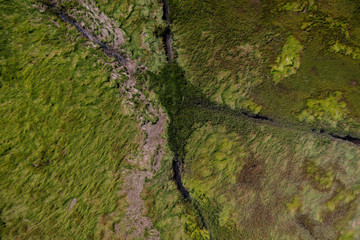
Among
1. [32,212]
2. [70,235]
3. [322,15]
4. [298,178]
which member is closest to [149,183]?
[70,235]

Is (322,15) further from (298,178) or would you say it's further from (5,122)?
(5,122)

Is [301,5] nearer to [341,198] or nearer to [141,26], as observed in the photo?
[141,26]

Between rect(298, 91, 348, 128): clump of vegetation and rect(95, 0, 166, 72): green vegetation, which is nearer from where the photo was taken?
rect(95, 0, 166, 72): green vegetation

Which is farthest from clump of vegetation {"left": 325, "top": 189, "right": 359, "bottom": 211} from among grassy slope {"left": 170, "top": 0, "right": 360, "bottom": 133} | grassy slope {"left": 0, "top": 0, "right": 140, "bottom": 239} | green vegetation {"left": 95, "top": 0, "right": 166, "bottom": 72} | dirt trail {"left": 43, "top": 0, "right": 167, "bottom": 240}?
green vegetation {"left": 95, "top": 0, "right": 166, "bottom": 72}

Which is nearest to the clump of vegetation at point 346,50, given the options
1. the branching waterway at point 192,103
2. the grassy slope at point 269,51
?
the grassy slope at point 269,51

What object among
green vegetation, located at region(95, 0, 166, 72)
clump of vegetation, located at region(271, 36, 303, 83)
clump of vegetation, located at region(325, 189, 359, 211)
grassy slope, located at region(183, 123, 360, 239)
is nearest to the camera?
green vegetation, located at region(95, 0, 166, 72)

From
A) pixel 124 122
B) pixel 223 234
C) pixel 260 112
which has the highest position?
pixel 260 112

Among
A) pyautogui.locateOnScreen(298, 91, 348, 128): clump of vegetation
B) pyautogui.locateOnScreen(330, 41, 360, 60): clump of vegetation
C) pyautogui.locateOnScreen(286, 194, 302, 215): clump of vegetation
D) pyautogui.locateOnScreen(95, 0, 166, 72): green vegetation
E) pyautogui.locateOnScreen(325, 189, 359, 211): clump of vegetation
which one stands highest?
pyautogui.locateOnScreen(330, 41, 360, 60): clump of vegetation

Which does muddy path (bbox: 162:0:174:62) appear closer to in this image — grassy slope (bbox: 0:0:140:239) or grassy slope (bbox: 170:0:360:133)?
grassy slope (bbox: 170:0:360:133)
